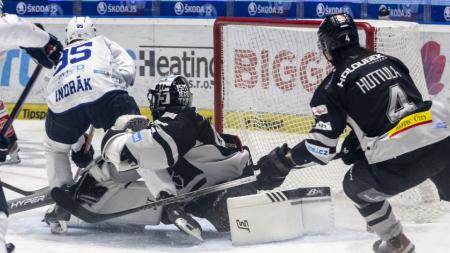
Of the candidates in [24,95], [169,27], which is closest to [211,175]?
[24,95]

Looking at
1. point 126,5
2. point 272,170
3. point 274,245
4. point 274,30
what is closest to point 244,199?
point 274,245

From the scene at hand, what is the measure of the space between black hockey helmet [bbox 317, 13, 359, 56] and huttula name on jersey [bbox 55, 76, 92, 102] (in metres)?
1.49

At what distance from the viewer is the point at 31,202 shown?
17.0 ft

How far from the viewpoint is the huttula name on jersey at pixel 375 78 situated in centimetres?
384

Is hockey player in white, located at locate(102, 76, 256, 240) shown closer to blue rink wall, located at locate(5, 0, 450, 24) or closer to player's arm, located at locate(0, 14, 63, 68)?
player's arm, located at locate(0, 14, 63, 68)

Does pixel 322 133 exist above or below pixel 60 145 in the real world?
above

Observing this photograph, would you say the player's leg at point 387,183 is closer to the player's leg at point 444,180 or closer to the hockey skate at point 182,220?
the player's leg at point 444,180

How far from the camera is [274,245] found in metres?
4.61

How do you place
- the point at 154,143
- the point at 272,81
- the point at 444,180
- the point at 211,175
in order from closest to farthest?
1. the point at 444,180
2. the point at 154,143
3. the point at 211,175
4. the point at 272,81

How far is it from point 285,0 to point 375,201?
4779 mm

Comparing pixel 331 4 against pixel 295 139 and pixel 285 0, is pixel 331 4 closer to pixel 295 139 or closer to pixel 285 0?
pixel 285 0

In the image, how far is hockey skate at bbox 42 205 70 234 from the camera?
5035 mm

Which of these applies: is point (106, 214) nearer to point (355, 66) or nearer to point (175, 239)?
point (175, 239)

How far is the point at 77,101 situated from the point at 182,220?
0.89 metres
